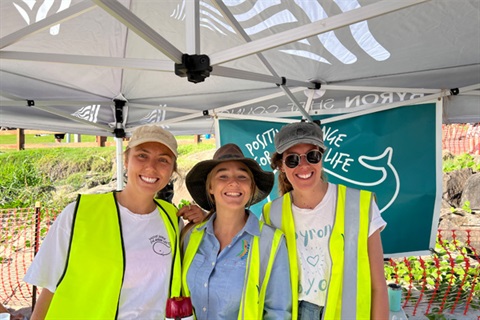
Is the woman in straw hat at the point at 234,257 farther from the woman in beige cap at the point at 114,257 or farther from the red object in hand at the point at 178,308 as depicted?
the red object in hand at the point at 178,308

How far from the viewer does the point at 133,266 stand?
1539 mm

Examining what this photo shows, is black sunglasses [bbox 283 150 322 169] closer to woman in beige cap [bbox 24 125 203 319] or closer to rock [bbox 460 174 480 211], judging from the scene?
woman in beige cap [bbox 24 125 203 319]

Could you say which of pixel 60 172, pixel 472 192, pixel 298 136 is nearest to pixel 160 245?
pixel 298 136

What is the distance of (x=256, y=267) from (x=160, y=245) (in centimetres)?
43

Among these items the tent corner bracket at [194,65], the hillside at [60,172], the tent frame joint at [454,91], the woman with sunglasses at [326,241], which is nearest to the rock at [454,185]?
the hillside at [60,172]

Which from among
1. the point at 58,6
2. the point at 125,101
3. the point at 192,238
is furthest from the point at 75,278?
the point at 125,101

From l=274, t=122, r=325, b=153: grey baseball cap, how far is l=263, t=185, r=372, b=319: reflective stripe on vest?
32cm

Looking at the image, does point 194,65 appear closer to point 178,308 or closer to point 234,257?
point 234,257

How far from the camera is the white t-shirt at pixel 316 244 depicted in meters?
1.63

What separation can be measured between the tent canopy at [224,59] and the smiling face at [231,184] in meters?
0.44

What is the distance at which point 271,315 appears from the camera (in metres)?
1.56

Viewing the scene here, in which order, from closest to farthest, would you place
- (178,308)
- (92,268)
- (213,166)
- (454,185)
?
(178,308) < (92,268) < (213,166) < (454,185)

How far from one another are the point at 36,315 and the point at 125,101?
9.48ft

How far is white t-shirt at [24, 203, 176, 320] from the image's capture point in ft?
4.93
